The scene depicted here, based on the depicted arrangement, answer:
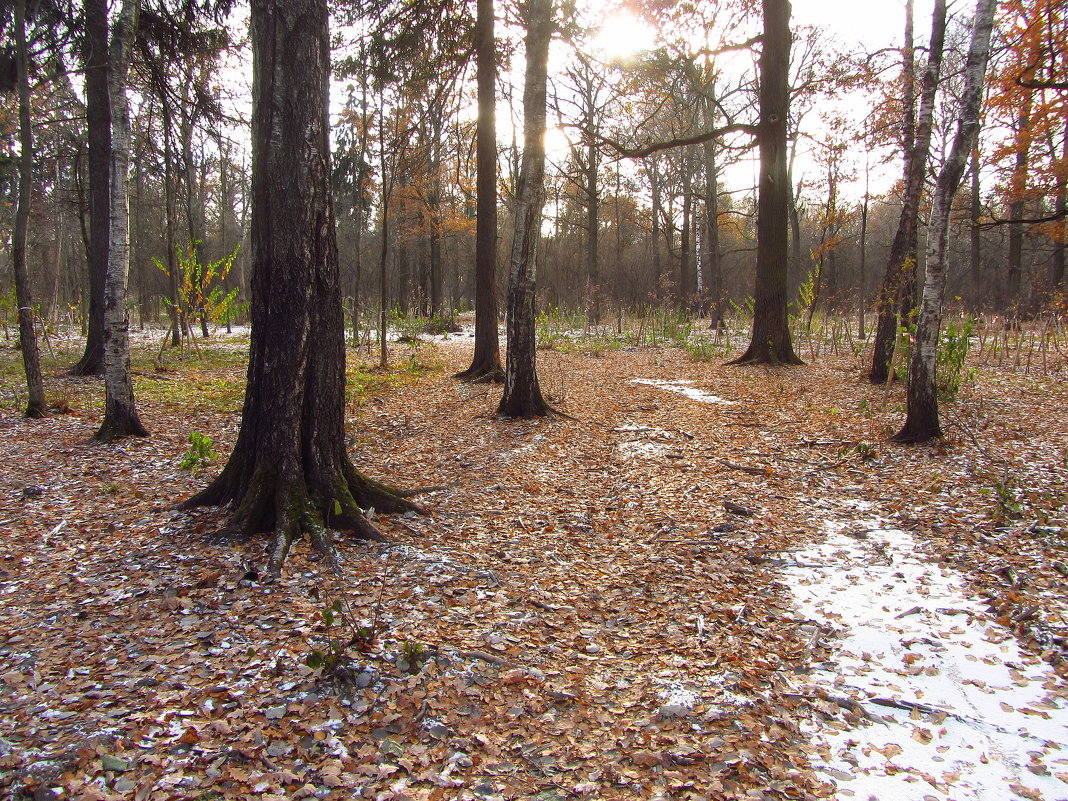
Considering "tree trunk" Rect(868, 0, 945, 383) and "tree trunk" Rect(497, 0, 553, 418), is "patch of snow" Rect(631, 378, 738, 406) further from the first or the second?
"tree trunk" Rect(497, 0, 553, 418)

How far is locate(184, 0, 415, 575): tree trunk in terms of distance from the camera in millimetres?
3357

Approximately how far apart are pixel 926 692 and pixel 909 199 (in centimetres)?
706

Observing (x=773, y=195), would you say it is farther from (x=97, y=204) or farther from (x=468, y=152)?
(x=97, y=204)

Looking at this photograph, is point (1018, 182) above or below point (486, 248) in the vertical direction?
above

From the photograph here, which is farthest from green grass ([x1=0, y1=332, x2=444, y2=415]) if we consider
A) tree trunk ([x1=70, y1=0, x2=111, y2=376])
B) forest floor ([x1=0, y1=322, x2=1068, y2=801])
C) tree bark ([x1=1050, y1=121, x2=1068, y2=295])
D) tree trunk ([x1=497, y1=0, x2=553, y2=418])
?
tree bark ([x1=1050, y1=121, x2=1068, y2=295])

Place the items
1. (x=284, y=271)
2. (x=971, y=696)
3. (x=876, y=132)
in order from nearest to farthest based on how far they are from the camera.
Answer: (x=971, y=696)
(x=284, y=271)
(x=876, y=132)

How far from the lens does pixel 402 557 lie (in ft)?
11.2

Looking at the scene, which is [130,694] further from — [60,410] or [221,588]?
[60,410]

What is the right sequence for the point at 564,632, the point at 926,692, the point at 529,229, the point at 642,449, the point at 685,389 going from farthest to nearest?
the point at 685,389
the point at 529,229
the point at 642,449
the point at 564,632
the point at 926,692

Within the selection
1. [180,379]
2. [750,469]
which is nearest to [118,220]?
[180,379]

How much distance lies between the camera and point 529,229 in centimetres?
632

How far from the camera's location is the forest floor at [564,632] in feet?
6.53

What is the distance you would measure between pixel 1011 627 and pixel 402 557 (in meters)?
3.11

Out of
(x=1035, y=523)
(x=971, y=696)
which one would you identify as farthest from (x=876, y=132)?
(x=971, y=696)
